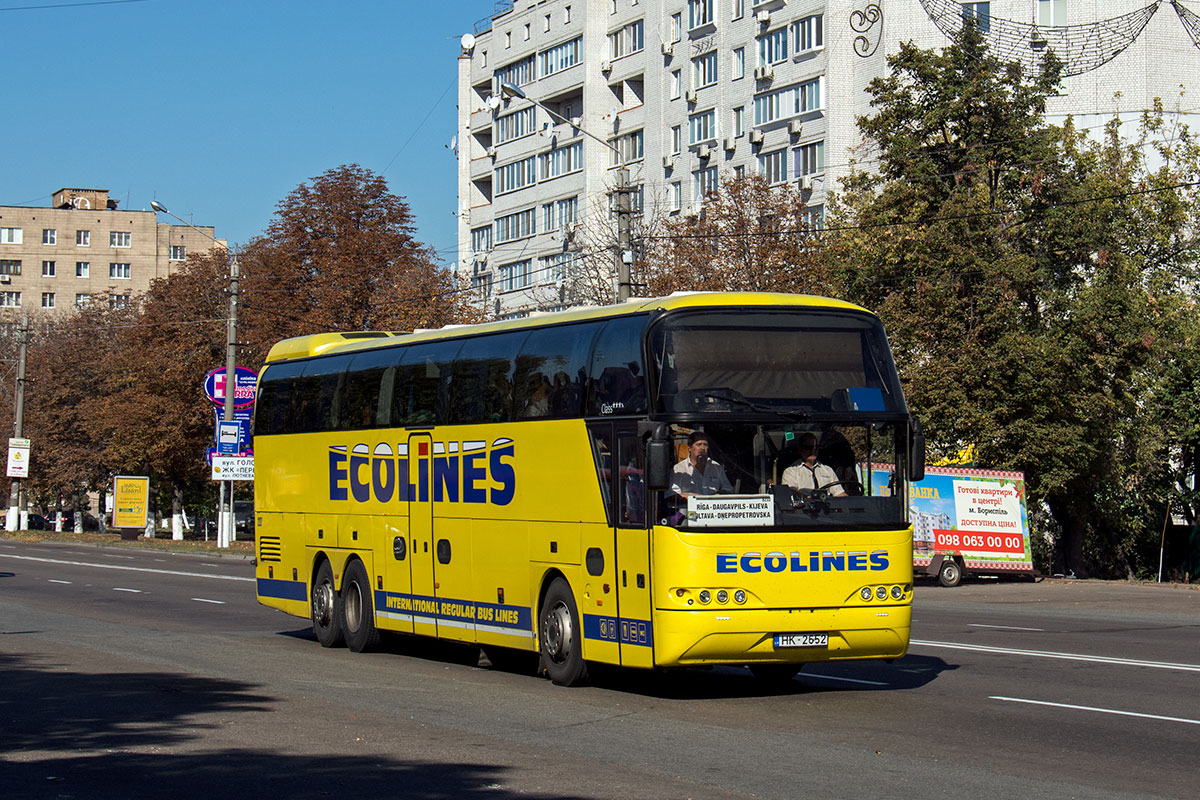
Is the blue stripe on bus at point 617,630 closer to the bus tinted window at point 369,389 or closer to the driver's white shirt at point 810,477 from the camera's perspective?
the driver's white shirt at point 810,477

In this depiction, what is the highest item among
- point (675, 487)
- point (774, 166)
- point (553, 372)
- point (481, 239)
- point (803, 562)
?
point (481, 239)

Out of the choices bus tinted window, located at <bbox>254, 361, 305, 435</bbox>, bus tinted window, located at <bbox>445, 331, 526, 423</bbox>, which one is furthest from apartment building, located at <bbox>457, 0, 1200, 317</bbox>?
bus tinted window, located at <bbox>445, 331, 526, 423</bbox>

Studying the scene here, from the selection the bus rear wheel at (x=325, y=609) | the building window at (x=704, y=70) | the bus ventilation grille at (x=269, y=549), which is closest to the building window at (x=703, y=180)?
the building window at (x=704, y=70)

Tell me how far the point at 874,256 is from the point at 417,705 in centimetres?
3121

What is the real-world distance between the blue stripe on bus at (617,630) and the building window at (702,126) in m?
54.7

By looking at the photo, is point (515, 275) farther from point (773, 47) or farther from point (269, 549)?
point (269, 549)

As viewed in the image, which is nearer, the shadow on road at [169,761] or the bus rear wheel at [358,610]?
the shadow on road at [169,761]

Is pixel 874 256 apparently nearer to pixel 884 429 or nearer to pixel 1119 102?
pixel 1119 102

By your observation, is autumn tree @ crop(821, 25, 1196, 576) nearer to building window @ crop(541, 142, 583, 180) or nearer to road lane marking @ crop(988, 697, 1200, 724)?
road lane marking @ crop(988, 697, 1200, 724)

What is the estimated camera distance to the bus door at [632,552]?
1297cm

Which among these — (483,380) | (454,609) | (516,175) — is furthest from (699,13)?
(454,609)

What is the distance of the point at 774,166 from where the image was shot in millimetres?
63125

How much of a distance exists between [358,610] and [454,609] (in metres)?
2.49

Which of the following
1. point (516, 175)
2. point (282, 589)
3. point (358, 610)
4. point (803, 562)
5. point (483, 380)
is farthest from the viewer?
point (516, 175)
